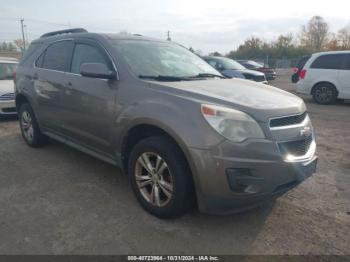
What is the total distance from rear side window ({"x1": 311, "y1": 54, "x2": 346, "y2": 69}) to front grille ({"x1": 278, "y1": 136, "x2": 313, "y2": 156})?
26.7ft

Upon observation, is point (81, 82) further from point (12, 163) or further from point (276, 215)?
point (276, 215)

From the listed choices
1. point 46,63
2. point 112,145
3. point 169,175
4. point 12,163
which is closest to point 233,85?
point 169,175

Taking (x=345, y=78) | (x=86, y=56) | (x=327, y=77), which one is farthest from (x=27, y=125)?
(x=345, y=78)

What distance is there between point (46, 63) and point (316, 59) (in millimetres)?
8685

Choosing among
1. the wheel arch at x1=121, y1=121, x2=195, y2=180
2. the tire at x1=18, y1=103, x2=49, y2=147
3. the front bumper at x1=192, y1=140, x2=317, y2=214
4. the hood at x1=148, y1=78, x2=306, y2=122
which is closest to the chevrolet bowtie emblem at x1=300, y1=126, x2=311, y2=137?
the hood at x1=148, y1=78, x2=306, y2=122

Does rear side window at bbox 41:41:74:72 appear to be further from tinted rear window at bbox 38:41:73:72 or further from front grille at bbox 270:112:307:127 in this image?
front grille at bbox 270:112:307:127

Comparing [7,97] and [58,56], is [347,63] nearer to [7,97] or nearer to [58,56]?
[58,56]

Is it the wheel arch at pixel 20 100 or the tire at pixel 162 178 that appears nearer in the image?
the tire at pixel 162 178

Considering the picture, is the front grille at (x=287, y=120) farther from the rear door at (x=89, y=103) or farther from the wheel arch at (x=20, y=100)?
the wheel arch at (x=20, y=100)

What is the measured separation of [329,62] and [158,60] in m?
8.28

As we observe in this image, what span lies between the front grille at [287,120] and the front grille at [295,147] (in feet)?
0.57

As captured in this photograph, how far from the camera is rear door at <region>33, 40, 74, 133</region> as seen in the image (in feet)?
14.1

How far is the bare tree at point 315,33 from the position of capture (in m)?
59.9

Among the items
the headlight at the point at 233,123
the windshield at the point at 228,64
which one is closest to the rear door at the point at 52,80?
the headlight at the point at 233,123
